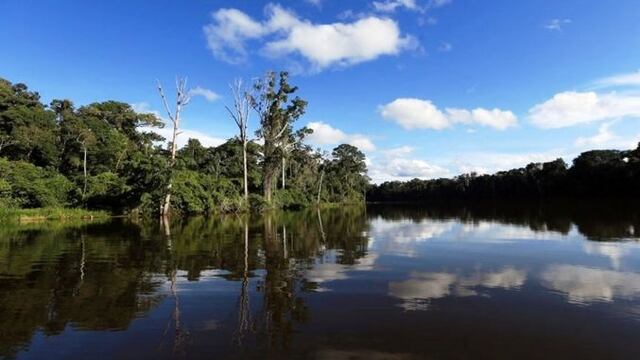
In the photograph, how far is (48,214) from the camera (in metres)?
33.7

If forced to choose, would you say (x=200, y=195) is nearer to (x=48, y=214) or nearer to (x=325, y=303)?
(x=48, y=214)

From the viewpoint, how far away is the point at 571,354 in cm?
539

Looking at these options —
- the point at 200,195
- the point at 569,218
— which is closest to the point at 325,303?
the point at 569,218

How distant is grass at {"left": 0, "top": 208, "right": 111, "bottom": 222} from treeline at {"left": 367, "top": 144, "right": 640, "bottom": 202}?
72.2 metres

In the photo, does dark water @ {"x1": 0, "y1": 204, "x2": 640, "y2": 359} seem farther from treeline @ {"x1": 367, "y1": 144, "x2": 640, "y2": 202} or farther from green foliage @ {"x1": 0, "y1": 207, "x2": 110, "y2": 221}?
treeline @ {"x1": 367, "y1": 144, "x2": 640, "y2": 202}

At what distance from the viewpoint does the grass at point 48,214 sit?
31203 millimetres

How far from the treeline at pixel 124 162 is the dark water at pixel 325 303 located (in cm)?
2396

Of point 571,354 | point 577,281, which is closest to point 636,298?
point 577,281

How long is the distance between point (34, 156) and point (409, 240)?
146ft

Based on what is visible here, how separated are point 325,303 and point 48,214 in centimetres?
3183

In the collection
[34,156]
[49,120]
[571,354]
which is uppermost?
[49,120]

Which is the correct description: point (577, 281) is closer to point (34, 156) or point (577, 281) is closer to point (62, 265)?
point (62, 265)

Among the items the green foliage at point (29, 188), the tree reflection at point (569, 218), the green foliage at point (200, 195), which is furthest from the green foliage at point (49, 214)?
the tree reflection at point (569, 218)

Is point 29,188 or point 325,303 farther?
point 29,188
